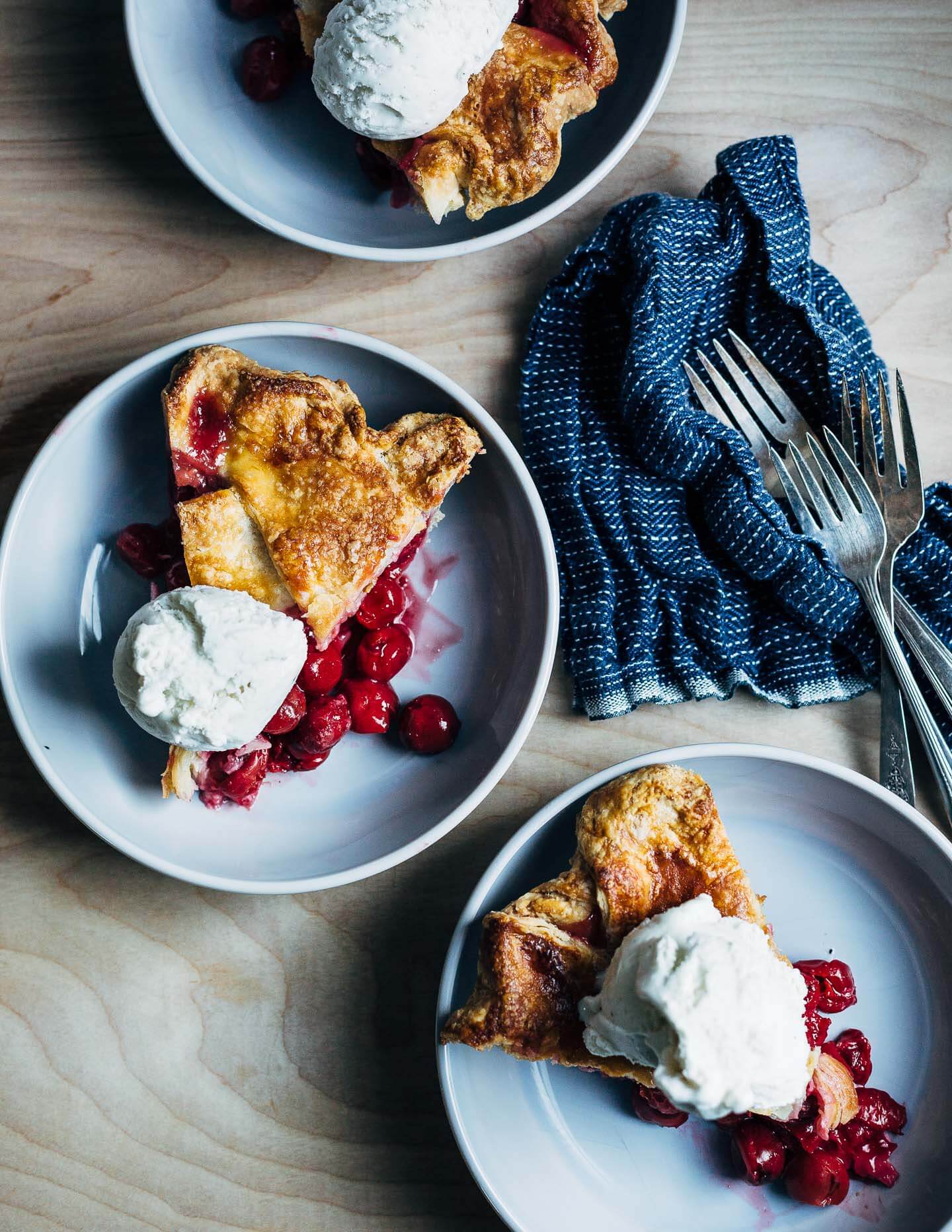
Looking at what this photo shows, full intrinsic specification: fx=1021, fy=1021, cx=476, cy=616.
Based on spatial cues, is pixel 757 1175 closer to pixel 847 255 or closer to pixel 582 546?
pixel 582 546

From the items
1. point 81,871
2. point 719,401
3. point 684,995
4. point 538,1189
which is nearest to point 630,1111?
point 538,1189

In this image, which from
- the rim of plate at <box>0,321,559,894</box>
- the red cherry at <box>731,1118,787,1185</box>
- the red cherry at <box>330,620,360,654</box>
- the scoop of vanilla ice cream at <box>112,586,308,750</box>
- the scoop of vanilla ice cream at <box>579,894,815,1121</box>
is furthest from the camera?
the red cherry at <box>330,620,360,654</box>

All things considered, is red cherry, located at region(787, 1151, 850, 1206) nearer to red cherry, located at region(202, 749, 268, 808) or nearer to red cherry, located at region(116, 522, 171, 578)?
red cherry, located at region(202, 749, 268, 808)

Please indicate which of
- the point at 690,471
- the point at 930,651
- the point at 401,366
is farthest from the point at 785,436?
the point at 401,366

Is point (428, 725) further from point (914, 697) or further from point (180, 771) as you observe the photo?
point (914, 697)

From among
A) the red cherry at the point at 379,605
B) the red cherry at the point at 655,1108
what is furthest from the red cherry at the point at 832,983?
the red cherry at the point at 379,605

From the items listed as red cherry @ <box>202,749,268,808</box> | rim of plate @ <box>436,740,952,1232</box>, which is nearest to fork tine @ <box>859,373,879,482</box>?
rim of plate @ <box>436,740,952,1232</box>

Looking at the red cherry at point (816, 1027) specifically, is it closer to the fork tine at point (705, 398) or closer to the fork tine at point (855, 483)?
the fork tine at point (855, 483)
